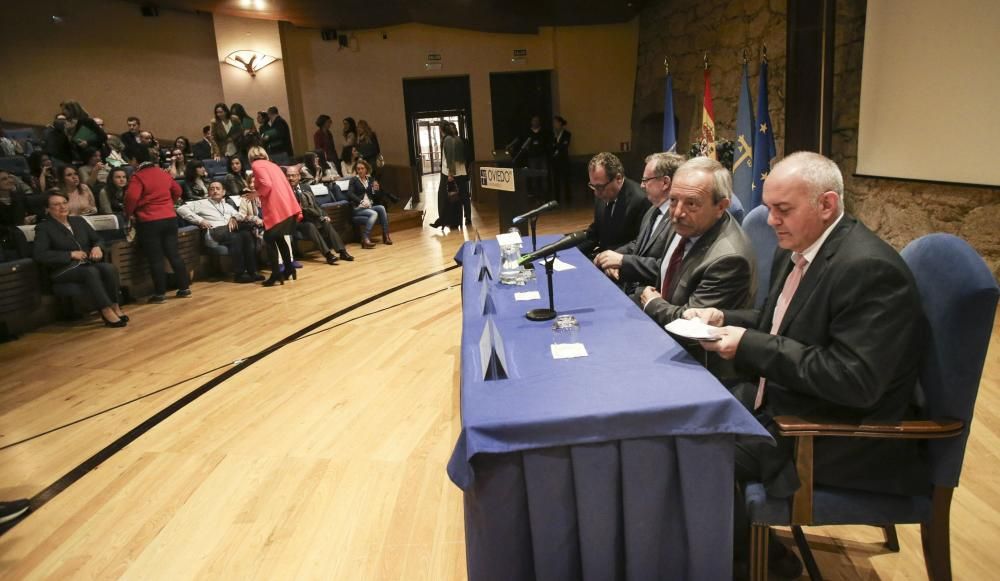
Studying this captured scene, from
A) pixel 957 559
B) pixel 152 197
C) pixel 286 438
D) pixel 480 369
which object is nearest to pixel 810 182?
pixel 480 369

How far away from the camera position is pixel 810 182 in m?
1.61

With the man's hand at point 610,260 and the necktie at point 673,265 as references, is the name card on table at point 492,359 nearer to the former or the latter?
the necktie at point 673,265

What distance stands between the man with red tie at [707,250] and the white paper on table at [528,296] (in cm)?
41

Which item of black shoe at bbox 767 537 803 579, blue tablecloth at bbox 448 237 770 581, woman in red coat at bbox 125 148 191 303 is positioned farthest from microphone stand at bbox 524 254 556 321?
woman in red coat at bbox 125 148 191 303

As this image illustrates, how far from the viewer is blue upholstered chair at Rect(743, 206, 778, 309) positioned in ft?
8.33

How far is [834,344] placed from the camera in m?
1.52

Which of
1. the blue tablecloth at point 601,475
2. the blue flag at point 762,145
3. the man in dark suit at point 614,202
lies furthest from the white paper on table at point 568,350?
the blue flag at point 762,145

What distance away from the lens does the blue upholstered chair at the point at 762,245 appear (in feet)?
8.33

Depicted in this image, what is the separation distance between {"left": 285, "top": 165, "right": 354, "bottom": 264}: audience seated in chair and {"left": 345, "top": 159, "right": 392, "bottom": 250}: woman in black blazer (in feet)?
2.37

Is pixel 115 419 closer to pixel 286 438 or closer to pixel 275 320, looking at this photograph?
pixel 286 438

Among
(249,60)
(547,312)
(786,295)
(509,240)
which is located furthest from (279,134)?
(786,295)

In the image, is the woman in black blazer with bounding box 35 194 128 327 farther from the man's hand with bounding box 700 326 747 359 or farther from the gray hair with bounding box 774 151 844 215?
the gray hair with bounding box 774 151 844 215

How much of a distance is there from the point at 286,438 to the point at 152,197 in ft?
13.5

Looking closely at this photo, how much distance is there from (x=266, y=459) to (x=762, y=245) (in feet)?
7.74
